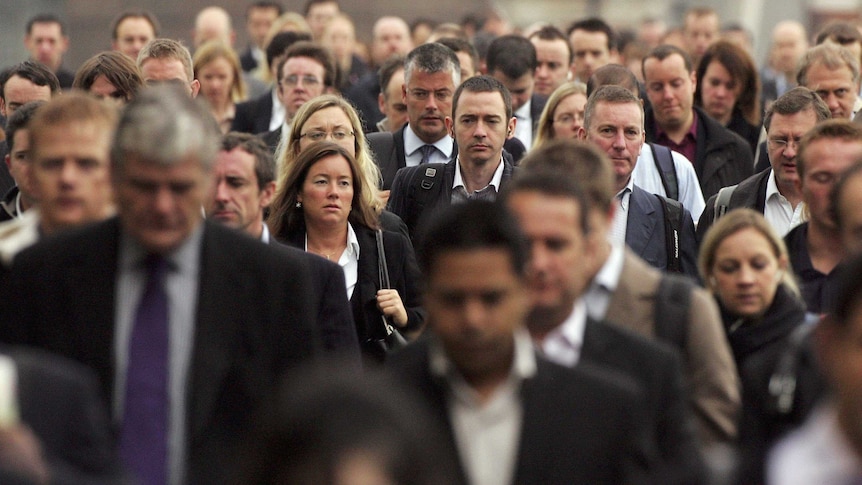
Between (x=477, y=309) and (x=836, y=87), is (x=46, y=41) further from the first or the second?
(x=477, y=309)

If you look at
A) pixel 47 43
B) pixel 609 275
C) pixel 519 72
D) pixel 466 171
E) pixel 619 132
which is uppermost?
pixel 609 275

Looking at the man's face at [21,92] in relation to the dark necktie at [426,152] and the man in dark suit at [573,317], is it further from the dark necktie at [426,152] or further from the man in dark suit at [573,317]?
the man in dark suit at [573,317]

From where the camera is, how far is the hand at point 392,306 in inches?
326

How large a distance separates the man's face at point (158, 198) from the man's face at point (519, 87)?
8.19 metres

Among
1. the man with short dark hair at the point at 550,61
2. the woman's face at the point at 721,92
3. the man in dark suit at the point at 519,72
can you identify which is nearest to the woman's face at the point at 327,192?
the man in dark suit at the point at 519,72

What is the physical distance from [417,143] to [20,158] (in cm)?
410

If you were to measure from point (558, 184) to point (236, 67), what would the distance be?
9138 millimetres

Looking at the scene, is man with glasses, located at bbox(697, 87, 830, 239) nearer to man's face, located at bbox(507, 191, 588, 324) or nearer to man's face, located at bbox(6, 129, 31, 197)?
man's face, located at bbox(6, 129, 31, 197)

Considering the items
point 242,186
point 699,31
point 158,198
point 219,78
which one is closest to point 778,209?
point 242,186

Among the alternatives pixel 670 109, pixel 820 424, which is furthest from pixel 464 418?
pixel 670 109

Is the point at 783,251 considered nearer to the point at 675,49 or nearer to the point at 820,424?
the point at 820,424

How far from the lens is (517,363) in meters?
4.55

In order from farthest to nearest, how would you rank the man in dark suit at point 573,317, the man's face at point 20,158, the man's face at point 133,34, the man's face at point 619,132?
the man's face at point 133,34
the man's face at point 619,132
the man's face at point 20,158
the man in dark suit at point 573,317

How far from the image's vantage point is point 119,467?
424cm
